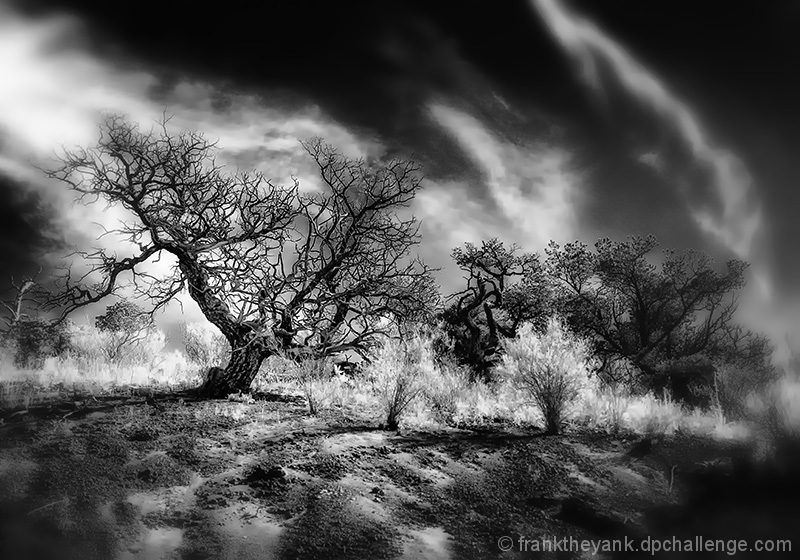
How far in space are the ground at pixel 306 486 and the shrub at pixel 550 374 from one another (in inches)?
18.4

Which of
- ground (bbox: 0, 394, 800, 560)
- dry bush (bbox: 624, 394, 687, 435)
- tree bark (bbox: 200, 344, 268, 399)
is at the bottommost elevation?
ground (bbox: 0, 394, 800, 560)

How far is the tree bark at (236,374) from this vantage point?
898cm

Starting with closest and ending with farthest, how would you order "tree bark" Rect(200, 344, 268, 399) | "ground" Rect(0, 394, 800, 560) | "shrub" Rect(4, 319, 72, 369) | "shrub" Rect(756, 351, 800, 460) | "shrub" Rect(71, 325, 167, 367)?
1. "ground" Rect(0, 394, 800, 560)
2. "shrub" Rect(756, 351, 800, 460)
3. "tree bark" Rect(200, 344, 268, 399)
4. "shrub" Rect(4, 319, 72, 369)
5. "shrub" Rect(71, 325, 167, 367)

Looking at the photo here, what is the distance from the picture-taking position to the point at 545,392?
789 centimetres

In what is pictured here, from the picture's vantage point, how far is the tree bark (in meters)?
8.98

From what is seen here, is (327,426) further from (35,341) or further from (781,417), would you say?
(35,341)

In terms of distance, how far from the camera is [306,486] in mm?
5367

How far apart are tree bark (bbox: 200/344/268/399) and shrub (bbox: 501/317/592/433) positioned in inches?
195

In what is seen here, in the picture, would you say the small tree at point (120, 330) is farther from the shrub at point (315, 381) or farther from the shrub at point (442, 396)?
the shrub at point (442, 396)

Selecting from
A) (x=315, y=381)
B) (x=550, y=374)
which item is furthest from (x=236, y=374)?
(x=550, y=374)

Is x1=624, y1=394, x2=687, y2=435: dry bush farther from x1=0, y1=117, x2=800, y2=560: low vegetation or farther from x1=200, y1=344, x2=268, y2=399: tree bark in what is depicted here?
x1=200, y1=344, x2=268, y2=399: tree bark

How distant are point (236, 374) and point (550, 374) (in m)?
5.89

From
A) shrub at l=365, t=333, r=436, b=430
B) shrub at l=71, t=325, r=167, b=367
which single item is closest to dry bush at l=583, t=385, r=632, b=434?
shrub at l=365, t=333, r=436, b=430

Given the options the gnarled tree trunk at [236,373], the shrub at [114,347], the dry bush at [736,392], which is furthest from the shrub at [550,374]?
the shrub at [114,347]
